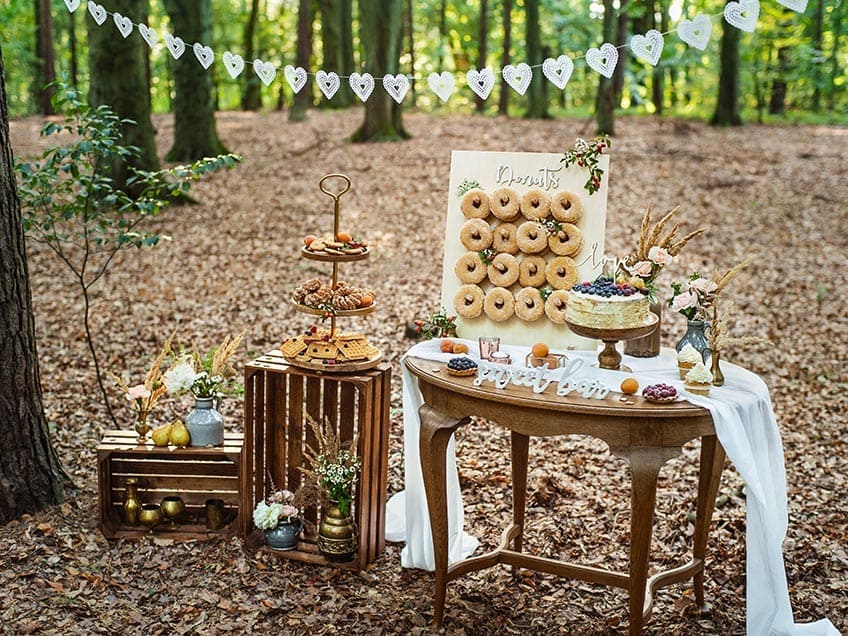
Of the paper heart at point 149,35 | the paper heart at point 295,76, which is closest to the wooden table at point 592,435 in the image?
the paper heart at point 295,76

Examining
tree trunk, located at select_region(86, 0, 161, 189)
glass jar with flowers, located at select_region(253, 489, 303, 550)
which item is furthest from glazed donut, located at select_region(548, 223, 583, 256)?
tree trunk, located at select_region(86, 0, 161, 189)

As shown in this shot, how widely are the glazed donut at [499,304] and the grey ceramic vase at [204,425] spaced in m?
1.48

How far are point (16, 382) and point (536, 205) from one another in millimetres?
2636

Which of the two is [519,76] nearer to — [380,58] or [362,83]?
[362,83]

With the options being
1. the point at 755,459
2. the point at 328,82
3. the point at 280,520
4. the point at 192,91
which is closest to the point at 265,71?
the point at 328,82

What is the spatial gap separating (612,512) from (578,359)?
1567 millimetres

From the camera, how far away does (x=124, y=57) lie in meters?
9.59

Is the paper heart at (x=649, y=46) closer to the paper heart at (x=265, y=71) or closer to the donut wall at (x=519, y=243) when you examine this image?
the donut wall at (x=519, y=243)

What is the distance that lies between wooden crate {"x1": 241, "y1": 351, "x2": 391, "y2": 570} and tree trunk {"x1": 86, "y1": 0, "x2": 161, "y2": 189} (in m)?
6.18

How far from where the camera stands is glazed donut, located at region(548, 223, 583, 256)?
12.4ft

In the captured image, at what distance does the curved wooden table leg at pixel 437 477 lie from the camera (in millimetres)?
3607

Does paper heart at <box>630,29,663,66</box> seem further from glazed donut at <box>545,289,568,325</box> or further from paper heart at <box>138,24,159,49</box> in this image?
paper heart at <box>138,24,159,49</box>

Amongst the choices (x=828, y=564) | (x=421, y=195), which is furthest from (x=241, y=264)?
(x=828, y=564)

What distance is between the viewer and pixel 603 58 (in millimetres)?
3623
